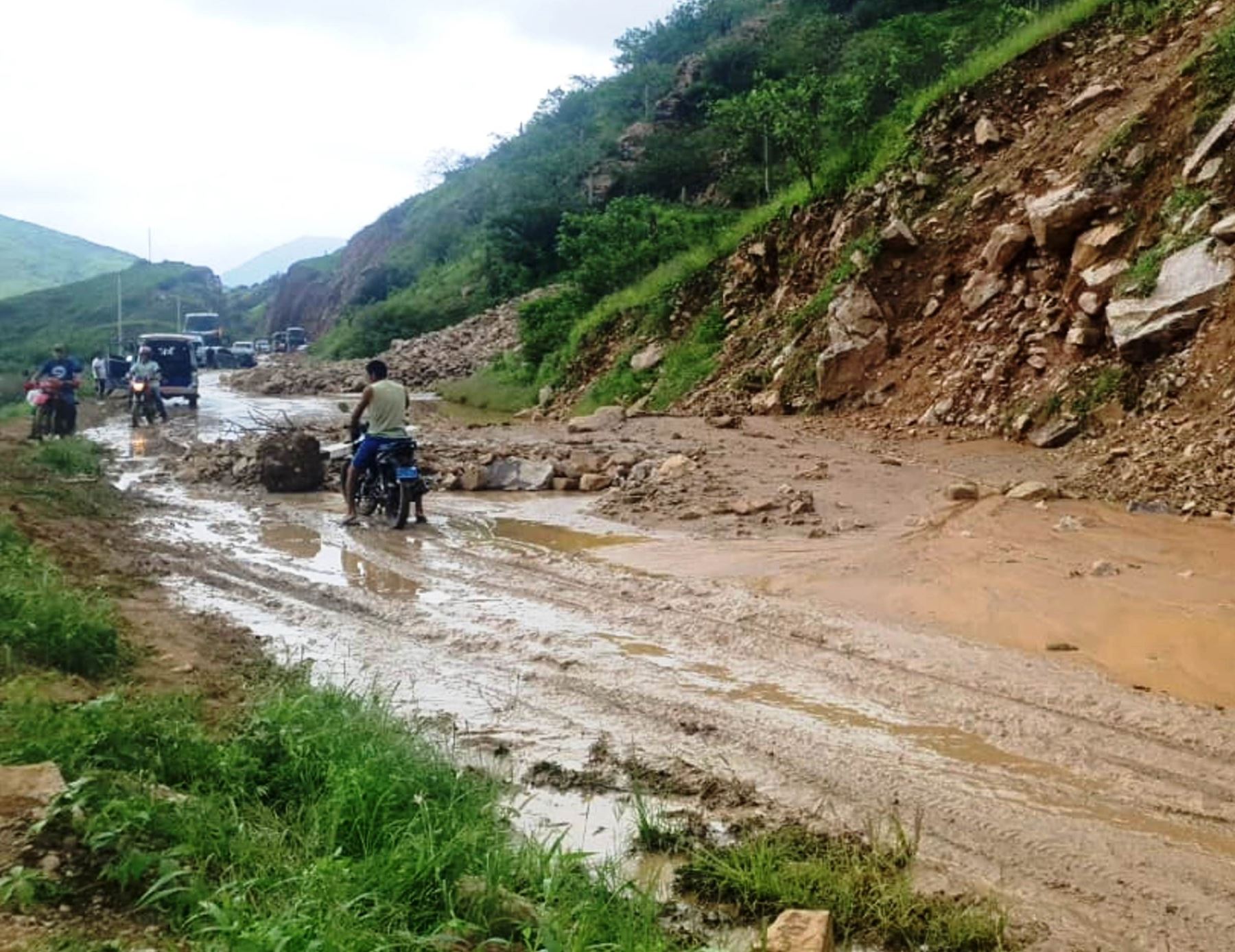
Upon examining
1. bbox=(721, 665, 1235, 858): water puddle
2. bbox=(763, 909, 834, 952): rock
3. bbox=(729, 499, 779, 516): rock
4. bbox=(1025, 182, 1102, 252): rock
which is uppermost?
bbox=(1025, 182, 1102, 252): rock

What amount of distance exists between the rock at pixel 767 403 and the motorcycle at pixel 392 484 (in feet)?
22.8

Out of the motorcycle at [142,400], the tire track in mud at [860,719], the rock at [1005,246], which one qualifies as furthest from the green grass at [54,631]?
the motorcycle at [142,400]

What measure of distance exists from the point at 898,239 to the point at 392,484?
907cm

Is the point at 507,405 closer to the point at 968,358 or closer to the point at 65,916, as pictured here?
the point at 968,358

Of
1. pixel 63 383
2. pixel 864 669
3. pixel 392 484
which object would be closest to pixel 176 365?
pixel 63 383

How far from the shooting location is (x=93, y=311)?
69.8 meters

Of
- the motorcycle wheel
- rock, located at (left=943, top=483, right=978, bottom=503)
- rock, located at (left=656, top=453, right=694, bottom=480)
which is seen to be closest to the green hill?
the motorcycle wheel

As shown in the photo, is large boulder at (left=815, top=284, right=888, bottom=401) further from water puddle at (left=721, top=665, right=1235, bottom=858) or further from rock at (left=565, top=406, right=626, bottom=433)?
water puddle at (left=721, top=665, right=1235, bottom=858)

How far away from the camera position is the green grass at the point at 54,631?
5.47 m

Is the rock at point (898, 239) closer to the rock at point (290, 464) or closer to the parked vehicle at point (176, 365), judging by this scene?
the rock at point (290, 464)

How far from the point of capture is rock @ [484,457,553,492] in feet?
44.1

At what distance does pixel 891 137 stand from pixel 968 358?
21.1 ft

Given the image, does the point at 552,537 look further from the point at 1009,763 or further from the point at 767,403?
the point at 767,403

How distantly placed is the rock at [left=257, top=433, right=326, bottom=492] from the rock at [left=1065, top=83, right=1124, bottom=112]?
11.7 m
